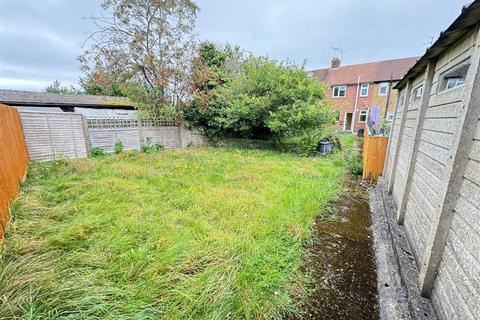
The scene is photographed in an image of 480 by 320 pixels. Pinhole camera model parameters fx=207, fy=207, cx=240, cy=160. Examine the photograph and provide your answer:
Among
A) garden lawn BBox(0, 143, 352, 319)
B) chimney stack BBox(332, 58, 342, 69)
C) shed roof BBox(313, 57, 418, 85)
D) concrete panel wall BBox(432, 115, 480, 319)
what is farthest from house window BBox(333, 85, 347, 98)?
concrete panel wall BBox(432, 115, 480, 319)

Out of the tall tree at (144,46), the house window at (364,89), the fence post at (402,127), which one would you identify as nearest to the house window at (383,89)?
the house window at (364,89)

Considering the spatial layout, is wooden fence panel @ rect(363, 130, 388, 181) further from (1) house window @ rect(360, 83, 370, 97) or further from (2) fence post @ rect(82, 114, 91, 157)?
(1) house window @ rect(360, 83, 370, 97)

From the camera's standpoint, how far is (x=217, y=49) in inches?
416

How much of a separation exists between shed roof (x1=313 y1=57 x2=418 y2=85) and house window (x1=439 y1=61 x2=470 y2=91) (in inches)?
611

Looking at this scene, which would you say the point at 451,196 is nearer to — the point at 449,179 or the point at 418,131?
the point at 449,179

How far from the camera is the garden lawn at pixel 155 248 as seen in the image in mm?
1594

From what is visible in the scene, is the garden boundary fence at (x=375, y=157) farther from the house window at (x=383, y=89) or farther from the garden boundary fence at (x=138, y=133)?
the house window at (x=383, y=89)

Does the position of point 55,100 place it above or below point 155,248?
above

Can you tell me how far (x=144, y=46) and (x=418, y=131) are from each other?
9142mm

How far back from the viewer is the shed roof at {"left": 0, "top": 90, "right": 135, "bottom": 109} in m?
11.8

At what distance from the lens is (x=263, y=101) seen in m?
8.40

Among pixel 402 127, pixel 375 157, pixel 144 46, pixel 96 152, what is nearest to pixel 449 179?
pixel 402 127

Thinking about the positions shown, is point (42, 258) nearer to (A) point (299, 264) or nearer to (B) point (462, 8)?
(A) point (299, 264)

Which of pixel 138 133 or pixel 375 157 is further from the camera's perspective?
pixel 138 133
